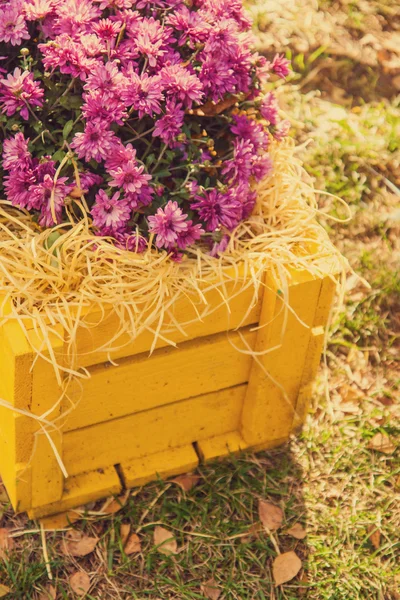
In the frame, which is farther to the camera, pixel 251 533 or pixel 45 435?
pixel 251 533

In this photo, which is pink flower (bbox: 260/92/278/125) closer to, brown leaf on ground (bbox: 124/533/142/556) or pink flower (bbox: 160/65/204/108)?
pink flower (bbox: 160/65/204/108)

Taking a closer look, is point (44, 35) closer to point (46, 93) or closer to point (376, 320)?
point (46, 93)

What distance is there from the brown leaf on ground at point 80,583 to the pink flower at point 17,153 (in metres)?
1.02

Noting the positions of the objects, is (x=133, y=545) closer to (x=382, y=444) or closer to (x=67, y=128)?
(x=382, y=444)

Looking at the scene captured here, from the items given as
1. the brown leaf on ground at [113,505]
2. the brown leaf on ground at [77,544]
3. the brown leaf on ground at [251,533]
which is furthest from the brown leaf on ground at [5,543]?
the brown leaf on ground at [251,533]

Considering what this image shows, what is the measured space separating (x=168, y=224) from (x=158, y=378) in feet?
1.37

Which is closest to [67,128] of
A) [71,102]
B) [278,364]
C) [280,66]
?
[71,102]

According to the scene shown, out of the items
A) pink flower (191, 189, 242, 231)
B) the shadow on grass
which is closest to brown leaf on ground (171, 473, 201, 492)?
the shadow on grass

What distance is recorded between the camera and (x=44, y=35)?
2.00 meters

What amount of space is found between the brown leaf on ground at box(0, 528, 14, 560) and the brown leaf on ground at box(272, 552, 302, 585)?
68cm

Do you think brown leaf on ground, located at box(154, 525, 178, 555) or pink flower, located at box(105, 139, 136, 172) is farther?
brown leaf on ground, located at box(154, 525, 178, 555)

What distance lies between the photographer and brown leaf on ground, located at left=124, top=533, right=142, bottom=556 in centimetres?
226

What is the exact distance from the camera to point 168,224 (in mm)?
1947

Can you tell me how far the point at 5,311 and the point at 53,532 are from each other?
672mm
